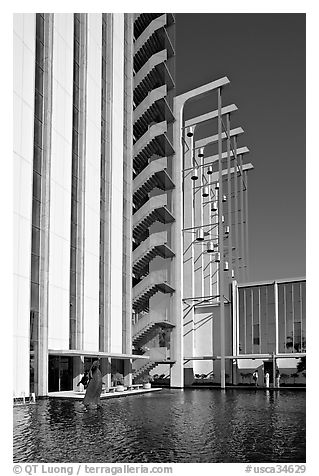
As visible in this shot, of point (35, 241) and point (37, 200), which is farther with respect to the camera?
point (37, 200)

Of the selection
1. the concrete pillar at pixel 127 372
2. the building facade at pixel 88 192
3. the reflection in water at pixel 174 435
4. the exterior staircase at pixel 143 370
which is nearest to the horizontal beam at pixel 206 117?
the building facade at pixel 88 192

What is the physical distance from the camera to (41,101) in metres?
25.0

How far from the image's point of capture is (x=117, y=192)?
118 ft

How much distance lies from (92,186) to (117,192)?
4.09 meters

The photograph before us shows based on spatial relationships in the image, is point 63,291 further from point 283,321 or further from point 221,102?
point 221,102

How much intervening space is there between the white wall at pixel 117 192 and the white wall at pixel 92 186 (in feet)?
7.97

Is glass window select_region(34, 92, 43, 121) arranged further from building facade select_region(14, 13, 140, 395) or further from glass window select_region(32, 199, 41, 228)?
glass window select_region(32, 199, 41, 228)

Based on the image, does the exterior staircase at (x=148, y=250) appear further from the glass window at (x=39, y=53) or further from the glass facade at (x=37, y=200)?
the glass window at (x=39, y=53)

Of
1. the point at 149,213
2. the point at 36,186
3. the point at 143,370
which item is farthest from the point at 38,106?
the point at 143,370

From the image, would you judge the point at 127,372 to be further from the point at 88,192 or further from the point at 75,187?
the point at 75,187

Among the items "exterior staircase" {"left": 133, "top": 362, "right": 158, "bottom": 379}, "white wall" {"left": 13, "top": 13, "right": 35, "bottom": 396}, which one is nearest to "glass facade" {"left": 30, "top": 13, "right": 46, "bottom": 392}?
"white wall" {"left": 13, "top": 13, "right": 35, "bottom": 396}

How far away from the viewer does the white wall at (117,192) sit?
35344 mm
